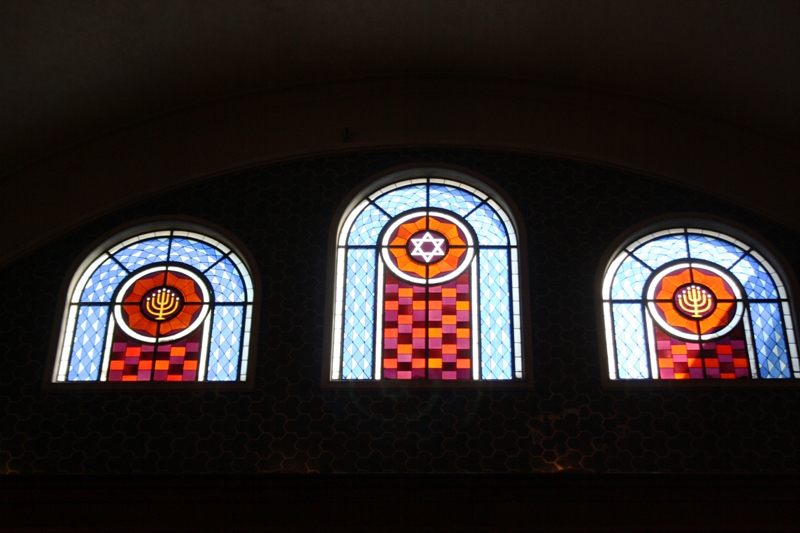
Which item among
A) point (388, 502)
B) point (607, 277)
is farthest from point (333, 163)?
point (388, 502)

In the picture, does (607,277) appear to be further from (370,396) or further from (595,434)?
(370,396)

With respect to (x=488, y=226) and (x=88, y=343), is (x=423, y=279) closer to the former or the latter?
(x=488, y=226)

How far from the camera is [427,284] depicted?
24.0 ft

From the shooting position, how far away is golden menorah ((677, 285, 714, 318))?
Answer: 720 cm

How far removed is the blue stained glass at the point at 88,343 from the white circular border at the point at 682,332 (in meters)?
4.13

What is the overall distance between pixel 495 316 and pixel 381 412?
3.78ft

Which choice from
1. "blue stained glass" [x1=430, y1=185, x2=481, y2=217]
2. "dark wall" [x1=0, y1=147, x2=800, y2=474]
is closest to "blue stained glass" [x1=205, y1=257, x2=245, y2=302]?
"dark wall" [x1=0, y1=147, x2=800, y2=474]

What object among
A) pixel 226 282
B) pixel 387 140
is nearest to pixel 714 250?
pixel 387 140

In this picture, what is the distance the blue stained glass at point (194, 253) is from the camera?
749 centimetres

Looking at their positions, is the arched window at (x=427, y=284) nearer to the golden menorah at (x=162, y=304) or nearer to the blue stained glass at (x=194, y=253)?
the blue stained glass at (x=194, y=253)

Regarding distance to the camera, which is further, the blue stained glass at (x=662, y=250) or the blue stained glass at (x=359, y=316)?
the blue stained glass at (x=662, y=250)

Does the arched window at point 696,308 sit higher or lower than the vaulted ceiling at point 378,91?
lower

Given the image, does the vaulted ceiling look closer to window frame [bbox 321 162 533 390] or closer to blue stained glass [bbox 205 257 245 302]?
window frame [bbox 321 162 533 390]

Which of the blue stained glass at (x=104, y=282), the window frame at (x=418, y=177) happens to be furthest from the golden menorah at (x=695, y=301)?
the blue stained glass at (x=104, y=282)
